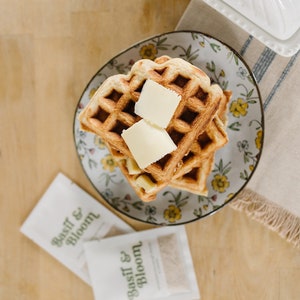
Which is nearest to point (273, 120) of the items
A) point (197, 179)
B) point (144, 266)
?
point (197, 179)

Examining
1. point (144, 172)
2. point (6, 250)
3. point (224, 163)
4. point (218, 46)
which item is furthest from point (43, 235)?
point (218, 46)

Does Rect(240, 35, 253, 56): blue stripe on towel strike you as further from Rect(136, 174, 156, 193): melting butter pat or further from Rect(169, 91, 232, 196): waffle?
Rect(136, 174, 156, 193): melting butter pat

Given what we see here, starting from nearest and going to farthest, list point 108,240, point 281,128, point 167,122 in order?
point 167,122 → point 281,128 → point 108,240

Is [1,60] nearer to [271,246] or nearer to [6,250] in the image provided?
[6,250]

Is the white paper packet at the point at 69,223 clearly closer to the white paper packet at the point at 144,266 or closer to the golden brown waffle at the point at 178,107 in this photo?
the white paper packet at the point at 144,266

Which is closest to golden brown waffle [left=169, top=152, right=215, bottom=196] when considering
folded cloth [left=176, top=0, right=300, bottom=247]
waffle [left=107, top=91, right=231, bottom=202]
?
waffle [left=107, top=91, right=231, bottom=202]

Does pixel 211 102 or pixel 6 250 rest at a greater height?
pixel 211 102

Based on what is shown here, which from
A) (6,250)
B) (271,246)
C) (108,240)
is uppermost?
(271,246)
